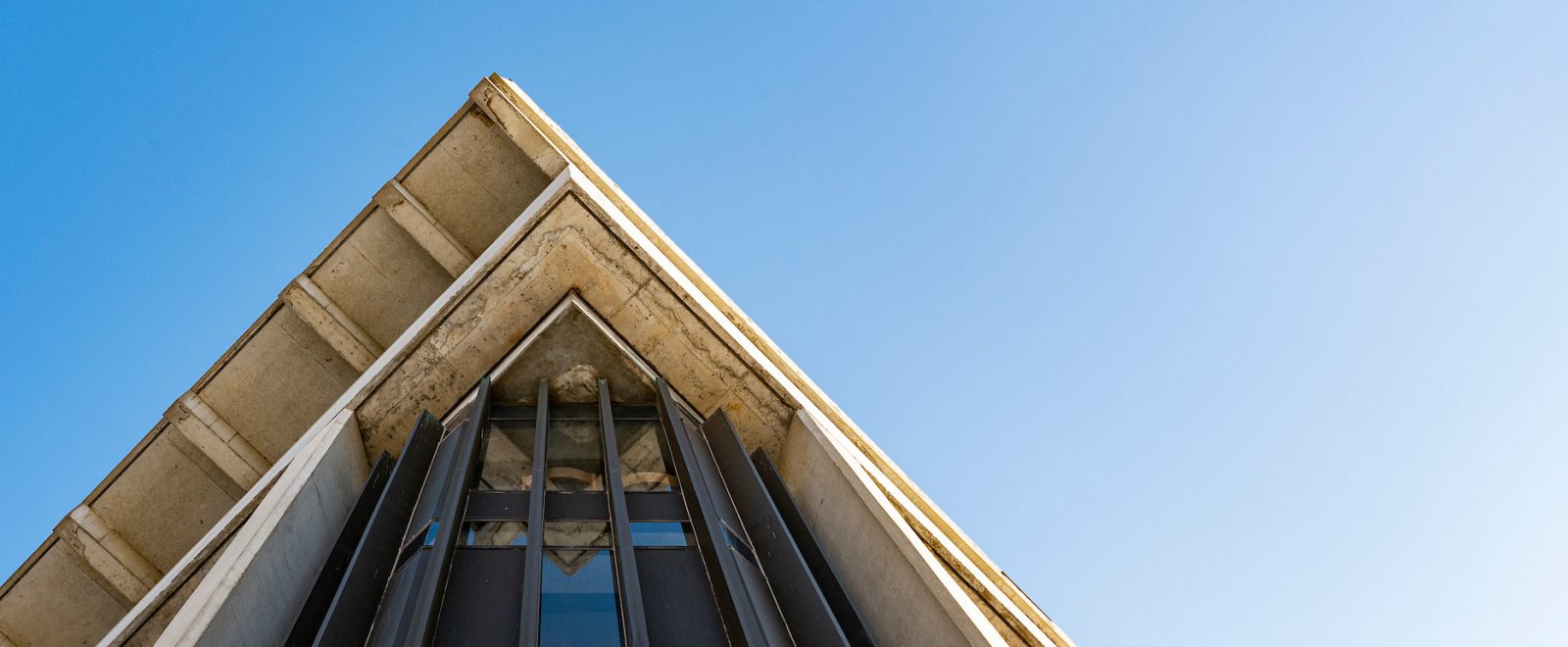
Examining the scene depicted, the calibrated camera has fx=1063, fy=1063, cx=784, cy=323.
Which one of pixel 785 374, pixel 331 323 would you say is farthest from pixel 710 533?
pixel 331 323

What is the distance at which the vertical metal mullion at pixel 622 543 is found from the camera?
21.1 ft

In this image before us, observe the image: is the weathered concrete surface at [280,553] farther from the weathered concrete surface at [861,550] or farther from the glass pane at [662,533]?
the weathered concrete surface at [861,550]

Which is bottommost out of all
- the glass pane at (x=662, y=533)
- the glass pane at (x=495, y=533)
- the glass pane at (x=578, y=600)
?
the glass pane at (x=578, y=600)

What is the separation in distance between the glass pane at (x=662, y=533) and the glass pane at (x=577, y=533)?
23cm

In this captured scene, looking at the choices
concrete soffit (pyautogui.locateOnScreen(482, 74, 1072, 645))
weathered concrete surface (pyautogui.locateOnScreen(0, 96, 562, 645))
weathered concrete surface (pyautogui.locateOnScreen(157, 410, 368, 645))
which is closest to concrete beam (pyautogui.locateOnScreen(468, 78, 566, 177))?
concrete soffit (pyautogui.locateOnScreen(482, 74, 1072, 645))

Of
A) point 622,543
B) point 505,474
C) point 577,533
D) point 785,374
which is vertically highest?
point 785,374

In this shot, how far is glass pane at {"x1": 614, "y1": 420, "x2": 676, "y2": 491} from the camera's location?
31.0ft

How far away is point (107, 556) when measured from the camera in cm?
1253

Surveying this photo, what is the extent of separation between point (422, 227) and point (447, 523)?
729 cm

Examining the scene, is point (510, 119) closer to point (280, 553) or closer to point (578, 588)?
point (280, 553)

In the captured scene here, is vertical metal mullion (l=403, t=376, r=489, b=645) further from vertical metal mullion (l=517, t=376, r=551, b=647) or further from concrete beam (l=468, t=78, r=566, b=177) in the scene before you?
concrete beam (l=468, t=78, r=566, b=177)

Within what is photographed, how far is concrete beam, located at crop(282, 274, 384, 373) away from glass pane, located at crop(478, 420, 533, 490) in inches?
154

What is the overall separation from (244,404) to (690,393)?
5902 millimetres

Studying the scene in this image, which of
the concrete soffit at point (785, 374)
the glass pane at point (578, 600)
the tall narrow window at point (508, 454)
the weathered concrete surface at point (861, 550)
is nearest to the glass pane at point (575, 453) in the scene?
the tall narrow window at point (508, 454)
